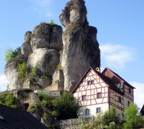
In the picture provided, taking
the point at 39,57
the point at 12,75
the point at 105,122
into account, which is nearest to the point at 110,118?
the point at 105,122

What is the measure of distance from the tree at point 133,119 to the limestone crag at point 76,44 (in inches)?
701

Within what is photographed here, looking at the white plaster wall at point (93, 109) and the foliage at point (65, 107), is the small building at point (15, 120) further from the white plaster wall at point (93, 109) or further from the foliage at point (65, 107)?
the white plaster wall at point (93, 109)

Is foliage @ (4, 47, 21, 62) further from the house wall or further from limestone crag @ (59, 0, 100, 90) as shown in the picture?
→ the house wall

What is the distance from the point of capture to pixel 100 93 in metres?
71.9

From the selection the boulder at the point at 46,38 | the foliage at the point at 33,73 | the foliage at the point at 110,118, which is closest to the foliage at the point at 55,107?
the foliage at the point at 110,118

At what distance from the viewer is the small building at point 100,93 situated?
71062mm

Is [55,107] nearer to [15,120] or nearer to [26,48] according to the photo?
[26,48]

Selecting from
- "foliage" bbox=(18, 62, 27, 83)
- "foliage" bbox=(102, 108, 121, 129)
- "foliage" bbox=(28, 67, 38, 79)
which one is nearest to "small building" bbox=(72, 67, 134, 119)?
"foliage" bbox=(102, 108, 121, 129)

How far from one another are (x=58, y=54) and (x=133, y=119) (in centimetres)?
2893

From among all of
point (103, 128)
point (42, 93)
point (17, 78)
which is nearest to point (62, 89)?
point (42, 93)

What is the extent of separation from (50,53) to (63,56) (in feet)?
13.1

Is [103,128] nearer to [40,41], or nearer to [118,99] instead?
[118,99]

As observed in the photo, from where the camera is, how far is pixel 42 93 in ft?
242

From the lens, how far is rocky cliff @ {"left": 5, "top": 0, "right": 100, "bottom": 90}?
82688 millimetres
